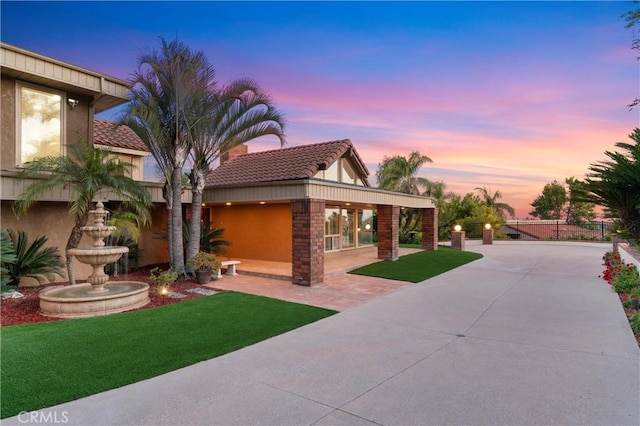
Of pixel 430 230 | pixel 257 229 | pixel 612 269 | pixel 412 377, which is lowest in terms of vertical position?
pixel 412 377

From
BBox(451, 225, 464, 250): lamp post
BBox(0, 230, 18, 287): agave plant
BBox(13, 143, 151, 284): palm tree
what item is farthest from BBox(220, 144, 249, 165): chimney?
BBox(451, 225, 464, 250): lamp post

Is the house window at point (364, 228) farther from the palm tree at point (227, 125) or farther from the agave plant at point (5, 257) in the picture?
the agave plant at point (5, 257)

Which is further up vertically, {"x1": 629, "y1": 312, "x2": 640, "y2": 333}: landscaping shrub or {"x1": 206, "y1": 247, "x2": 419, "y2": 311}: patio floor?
{"x1": 629, "y1": 312, "x2": 640, "y2": 333}: landscaping shrub

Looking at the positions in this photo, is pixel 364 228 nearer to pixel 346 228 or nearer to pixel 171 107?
pixel 346 228

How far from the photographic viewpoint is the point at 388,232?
14.7 m

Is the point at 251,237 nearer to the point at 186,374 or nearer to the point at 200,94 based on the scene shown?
the point at 200,94

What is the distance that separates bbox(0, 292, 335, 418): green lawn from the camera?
12.9ft

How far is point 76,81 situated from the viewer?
955cm

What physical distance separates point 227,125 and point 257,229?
6.04 meters

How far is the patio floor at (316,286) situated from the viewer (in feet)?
28.2

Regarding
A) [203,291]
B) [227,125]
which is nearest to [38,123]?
[227,125]

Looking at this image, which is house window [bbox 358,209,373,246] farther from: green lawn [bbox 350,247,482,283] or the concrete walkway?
the concrete walkway

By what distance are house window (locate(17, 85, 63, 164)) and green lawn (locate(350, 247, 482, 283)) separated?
9.77m

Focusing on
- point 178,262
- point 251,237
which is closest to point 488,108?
point 251,237
